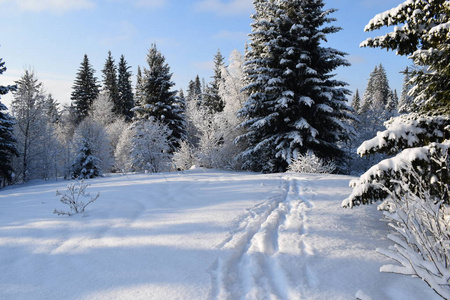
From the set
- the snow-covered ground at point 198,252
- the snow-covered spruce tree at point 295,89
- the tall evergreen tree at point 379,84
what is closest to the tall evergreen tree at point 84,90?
the snow-covered spruce tree at point 295,89

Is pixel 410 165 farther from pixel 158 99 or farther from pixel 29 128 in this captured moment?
pixel 29 128

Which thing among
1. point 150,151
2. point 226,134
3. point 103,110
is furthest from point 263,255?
point 103,110

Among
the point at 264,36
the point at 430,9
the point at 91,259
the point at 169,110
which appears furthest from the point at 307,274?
the point at 169,110

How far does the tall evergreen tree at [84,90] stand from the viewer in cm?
3611

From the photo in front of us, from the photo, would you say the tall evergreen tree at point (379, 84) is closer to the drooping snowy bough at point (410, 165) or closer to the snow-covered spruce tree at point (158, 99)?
the snow-covered spruce tree at point (158, 99)

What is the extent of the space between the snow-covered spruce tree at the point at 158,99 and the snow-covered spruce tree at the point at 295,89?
1034 centimetres

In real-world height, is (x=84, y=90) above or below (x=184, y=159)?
above

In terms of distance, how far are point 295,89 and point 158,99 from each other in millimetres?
13630

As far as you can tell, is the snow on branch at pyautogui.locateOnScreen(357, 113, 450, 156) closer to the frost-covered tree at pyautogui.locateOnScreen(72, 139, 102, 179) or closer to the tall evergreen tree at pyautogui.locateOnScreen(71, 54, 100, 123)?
the frost-covered tree at pyautogui.locateOnScreen(72, 139, 102, 179)

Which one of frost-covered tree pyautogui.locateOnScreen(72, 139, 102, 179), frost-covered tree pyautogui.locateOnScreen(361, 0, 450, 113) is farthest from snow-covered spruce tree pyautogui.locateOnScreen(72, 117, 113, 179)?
frost-covered tree pyautogui.locateOnScreen(361, 0, 450, 113)

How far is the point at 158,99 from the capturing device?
77.3 feet

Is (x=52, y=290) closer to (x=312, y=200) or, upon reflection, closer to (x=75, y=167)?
(x=312, y=200)

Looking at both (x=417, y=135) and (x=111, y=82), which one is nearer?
(x=417, y=135)

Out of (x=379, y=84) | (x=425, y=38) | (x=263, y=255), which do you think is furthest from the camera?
(x=379, y=84)
